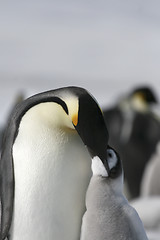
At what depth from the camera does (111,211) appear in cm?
240

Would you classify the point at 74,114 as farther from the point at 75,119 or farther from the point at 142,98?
the point at 142,98

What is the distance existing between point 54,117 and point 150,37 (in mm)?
33719

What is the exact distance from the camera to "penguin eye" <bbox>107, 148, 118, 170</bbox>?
93.0 inches

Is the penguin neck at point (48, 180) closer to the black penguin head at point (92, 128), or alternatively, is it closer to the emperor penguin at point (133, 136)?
the black penguin head at point (92, 128)

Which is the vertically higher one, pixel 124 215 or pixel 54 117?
pixel 54 117

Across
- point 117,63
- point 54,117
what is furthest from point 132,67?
point 54,117

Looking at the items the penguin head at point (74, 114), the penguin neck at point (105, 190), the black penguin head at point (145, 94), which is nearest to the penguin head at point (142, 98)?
the black penguin head at point (145, 94)

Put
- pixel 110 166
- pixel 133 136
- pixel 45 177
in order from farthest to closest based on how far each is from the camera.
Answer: pixel 133 136 < pixel 45 177 < pixel 110 166

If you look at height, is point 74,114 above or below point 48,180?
above

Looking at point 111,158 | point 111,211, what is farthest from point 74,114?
point 111,211

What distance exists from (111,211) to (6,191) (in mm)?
395

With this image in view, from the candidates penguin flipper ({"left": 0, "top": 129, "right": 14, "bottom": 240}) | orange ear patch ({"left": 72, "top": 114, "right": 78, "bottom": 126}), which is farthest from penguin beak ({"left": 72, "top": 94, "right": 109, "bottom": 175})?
penguin flipper ({"left": 0, "top": 129, "right": 14, "bottom": 240})

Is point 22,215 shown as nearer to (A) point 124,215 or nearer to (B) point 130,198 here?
(A) point 124,215

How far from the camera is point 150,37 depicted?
117 feet
